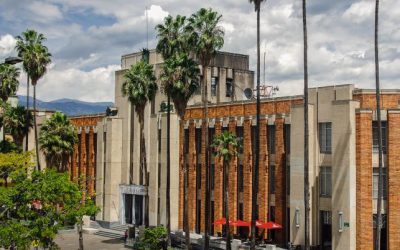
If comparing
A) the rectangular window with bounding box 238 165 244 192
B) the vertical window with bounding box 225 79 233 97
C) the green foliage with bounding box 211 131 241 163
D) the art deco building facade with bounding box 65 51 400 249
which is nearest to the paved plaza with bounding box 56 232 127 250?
the art deco building facade with bounding box 65 51 400 249

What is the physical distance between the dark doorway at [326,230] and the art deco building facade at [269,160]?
0.09 m

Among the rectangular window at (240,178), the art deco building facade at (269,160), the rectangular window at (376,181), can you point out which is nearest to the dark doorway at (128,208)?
the art deco building facade at (269,160)

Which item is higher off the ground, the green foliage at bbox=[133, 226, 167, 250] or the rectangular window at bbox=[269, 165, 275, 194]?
the rectangular window at bbox=[269, 165, 275, 194]

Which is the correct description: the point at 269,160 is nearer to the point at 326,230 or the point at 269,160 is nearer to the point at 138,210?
the point at 326,230

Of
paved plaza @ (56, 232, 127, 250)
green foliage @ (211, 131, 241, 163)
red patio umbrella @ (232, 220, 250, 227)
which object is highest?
green foliage @ (211, 131, 241, 163)

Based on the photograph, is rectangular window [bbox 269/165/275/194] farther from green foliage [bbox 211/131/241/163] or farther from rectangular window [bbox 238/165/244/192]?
green foliage [bbox 211/131/241/163]

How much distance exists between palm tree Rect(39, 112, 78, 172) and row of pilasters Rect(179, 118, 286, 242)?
17.4m

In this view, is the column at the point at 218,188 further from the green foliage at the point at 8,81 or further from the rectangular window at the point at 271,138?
the green foliage at the point at 8,81

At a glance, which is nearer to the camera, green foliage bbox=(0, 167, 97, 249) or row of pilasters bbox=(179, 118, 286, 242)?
green foliage bbox=(0, 167, 97, 249)


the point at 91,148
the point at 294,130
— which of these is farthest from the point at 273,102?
the point at 91,148

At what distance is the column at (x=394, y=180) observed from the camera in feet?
158

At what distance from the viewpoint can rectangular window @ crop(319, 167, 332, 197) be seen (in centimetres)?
5119

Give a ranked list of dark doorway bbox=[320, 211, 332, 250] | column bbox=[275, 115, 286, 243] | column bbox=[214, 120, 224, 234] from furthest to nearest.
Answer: column bbox=[214, 120, 224, 234] → column bbox=[275, 115, 286, 243] → dark doorway bbox=[320, 211, 332, 250]

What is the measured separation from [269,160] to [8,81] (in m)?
40.9
